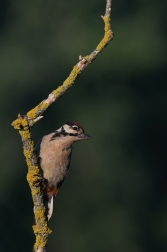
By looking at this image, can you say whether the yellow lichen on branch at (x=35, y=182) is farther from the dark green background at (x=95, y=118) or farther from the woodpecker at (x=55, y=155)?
the dark green background at (x=95, y=118)

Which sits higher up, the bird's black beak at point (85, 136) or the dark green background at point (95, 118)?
the dark green background at point (95, 118)

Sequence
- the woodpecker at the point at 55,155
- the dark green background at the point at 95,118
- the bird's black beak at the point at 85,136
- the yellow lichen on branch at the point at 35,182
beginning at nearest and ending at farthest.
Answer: the yellow lichen on branch at the point at 35,182, the bird's black beak at the point at 85,136, the woodpecker at the point at 55,155, the dark green background at the point at 95,118

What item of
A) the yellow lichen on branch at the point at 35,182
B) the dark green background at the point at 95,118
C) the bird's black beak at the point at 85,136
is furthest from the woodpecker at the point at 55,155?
the dark green background at the point at 95,118

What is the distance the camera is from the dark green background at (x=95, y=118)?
23.8 meters

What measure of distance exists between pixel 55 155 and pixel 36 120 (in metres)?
1.85

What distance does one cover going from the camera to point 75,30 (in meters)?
30.7

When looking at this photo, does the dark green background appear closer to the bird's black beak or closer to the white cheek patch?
the white cheek patch

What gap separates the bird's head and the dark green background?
12.4 meters

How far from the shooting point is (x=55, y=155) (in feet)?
Answer: 29.6

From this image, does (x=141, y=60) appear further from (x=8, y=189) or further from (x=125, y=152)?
(x=8, y=189)

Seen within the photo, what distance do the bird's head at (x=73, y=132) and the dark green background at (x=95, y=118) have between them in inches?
489

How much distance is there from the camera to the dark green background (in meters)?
23.8

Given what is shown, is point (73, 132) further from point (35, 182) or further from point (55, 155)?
point (35, 182)

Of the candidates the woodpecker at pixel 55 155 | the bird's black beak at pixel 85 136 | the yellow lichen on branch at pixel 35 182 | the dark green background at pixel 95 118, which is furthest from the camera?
the dark green background at pixel 95 118
